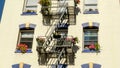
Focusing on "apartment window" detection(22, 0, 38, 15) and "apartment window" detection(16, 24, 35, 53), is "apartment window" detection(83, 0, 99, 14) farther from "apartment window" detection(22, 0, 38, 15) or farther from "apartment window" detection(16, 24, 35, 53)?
"apartment window" detection(16, 24, 35, 53)

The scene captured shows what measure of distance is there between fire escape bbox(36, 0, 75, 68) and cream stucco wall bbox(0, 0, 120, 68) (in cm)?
46

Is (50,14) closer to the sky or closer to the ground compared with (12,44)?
closer to the sky

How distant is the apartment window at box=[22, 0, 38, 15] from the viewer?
85.1 ft

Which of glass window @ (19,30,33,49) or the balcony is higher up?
glass window @ (19,30,33,49)

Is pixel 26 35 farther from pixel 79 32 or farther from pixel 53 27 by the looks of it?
pixel 79 32

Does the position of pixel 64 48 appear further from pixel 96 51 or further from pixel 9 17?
pixel 9 17

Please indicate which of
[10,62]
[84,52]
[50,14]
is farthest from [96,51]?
[10,62]

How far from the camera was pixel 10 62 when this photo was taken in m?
23.6

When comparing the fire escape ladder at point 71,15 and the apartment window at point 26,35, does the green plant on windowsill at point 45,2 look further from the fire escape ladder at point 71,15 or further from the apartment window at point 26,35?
the apartment window at point 26,35

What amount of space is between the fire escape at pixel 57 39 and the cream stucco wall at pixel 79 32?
46 centimetres

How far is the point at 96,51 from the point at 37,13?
583cm

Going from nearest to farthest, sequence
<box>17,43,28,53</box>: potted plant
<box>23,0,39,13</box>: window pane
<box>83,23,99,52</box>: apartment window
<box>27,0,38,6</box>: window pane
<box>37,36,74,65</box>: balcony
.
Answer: <box>37,36,74,65</box>: balcony, <box>17,43,28,53</box>: potted plant, <box>83,23,99,52</box>: apartment window, <box>23,0,39,13</box>: window pane, <box>27,0,38,6</box>: window pane

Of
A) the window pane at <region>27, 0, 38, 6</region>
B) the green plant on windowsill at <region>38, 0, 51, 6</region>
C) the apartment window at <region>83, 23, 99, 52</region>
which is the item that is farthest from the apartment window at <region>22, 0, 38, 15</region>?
the apartment window at <region>83, 23, 99, 52</region>

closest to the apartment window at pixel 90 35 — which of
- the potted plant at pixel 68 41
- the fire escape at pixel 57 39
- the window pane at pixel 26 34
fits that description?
the fire escape at pixel 57 39
